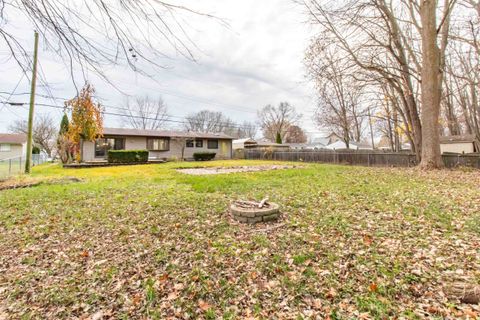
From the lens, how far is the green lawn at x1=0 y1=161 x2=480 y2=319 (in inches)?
84.5

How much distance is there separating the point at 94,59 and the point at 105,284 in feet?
7.25

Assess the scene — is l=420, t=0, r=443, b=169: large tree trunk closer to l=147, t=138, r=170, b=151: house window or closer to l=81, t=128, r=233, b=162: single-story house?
l=81, t=128, r=233, b=162: single-story house

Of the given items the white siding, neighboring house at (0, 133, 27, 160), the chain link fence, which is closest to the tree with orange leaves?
the white siding

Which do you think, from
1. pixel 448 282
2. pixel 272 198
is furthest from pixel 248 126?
pixel 448 282

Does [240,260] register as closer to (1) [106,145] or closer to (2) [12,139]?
(1) [106,145]

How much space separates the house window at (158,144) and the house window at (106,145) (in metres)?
2.33

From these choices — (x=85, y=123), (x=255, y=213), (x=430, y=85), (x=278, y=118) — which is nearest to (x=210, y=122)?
(x=278, y=118)

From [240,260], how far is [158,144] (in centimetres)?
2150

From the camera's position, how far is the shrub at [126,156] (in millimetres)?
16734

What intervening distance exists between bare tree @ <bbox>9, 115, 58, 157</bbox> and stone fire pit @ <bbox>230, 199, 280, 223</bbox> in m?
35.3

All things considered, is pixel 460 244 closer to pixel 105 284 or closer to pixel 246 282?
pixel 246 282

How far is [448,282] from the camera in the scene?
89.6 inches

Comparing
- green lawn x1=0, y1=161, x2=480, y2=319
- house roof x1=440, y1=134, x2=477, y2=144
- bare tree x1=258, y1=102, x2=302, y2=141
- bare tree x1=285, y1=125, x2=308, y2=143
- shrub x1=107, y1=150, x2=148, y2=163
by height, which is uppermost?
bare tree x1=258, y1=102, x2=302, y2=141

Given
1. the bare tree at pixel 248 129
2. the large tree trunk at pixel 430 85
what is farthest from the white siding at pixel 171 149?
the bare tree at pixel 248 129
